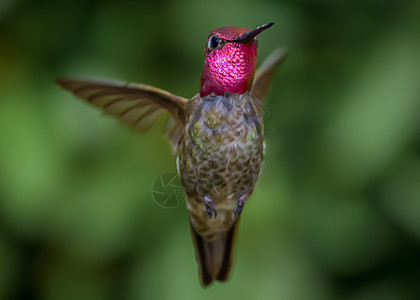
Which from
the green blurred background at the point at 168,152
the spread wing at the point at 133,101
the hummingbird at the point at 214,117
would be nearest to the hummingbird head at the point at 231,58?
the hummingbird at the point at 214,117

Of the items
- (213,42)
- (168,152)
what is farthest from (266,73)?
(168,152)

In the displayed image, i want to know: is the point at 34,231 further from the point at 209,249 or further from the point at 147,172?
the point at 209,249

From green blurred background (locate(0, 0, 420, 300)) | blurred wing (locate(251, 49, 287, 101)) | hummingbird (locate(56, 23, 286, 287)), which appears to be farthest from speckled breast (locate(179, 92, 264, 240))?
green blurred background (locate(0, 0, 420, 300))

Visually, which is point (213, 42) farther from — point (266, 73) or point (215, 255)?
point (215, 255)

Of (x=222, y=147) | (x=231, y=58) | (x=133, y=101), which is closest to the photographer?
(x=231, y=58)

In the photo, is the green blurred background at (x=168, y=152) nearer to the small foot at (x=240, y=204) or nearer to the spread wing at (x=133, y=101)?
the spread wing at (x=133, y=101)

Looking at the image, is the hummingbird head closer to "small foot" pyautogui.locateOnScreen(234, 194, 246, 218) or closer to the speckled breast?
the speckled breast
